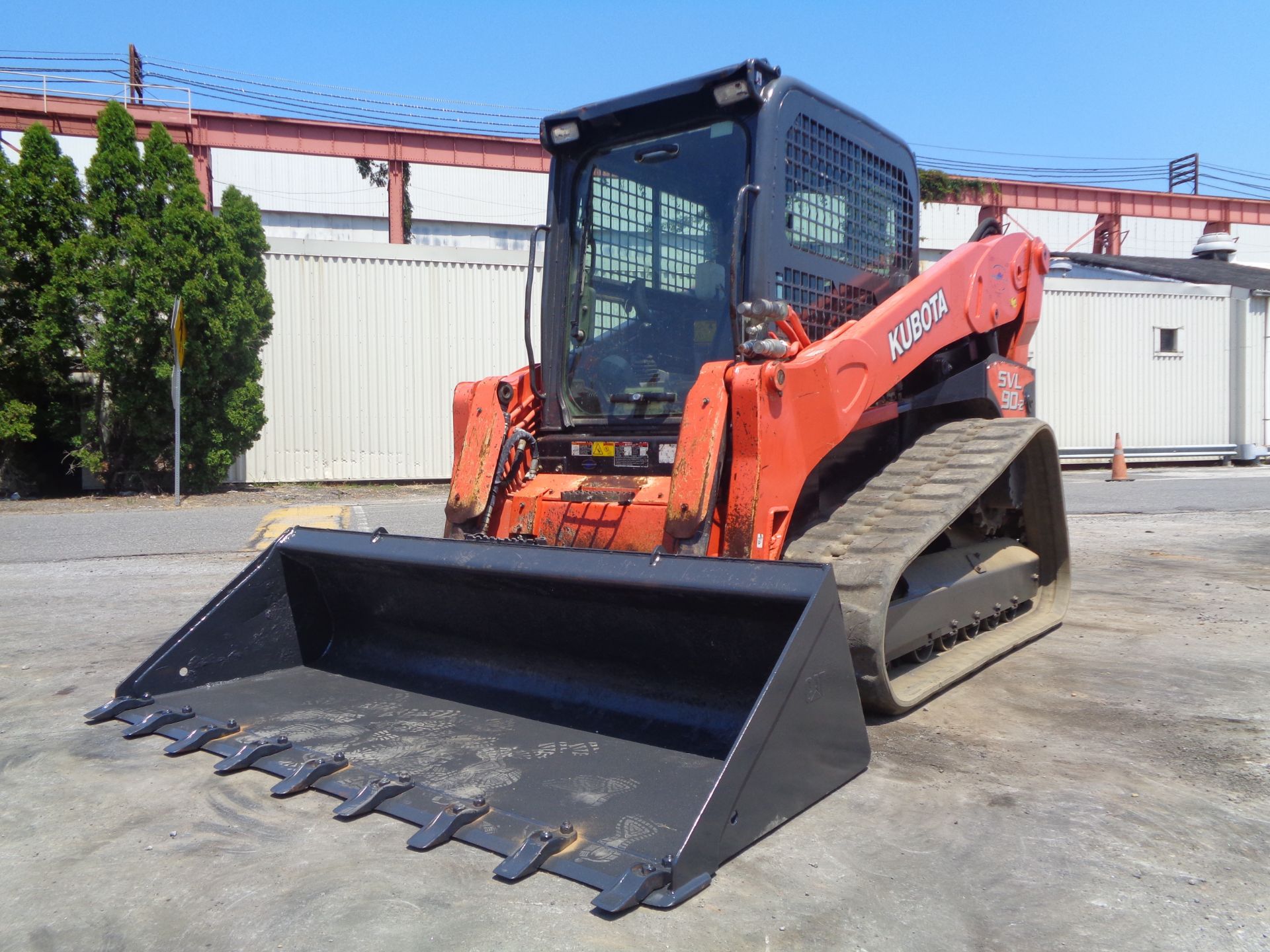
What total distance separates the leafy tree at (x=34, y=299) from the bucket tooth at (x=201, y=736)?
12.8 m

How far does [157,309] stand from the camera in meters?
14.1

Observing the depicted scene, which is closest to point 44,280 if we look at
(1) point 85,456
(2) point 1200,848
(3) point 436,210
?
(1) point 85,456

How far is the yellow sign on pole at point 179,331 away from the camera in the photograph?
12.9 metres

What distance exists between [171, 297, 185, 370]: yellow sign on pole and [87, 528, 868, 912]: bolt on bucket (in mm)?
9682

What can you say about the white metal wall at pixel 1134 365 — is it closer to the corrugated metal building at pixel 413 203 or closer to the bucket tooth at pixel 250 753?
the corrugated metal building at pixel 413 203

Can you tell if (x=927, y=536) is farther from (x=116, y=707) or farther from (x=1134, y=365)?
(x=1134, y=365)

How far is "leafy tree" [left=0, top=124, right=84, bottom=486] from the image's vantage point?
560 inches

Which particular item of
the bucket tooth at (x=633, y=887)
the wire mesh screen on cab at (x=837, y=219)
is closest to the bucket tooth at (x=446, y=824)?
the bucket tooth at (x=633, y=887)

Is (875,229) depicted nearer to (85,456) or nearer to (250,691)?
(250,691)

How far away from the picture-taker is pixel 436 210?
26.6 metres

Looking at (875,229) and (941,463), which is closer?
(941,463)

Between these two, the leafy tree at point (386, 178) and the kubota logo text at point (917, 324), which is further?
the leafy tree at point (386, 178)

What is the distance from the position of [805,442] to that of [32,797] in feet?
9.71

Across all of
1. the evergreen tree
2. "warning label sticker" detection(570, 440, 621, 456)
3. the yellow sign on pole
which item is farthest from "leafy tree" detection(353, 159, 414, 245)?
"warning label sticker" detection(570, 440, 621, 456)
